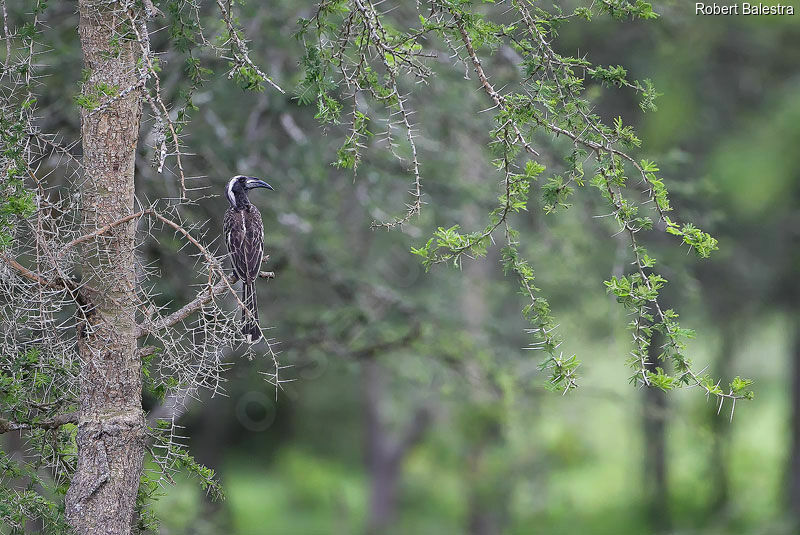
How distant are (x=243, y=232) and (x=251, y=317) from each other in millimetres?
1896

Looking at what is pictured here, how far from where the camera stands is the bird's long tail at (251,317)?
3.31m

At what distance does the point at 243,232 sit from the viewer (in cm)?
499

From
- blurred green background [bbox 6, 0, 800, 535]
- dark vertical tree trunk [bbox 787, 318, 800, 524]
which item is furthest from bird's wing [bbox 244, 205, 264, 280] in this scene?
dark vertical tree trunk [bbox 787, 318, 800, 524]

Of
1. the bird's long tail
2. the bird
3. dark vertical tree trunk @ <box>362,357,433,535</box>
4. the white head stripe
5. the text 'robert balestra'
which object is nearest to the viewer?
the bird's long tail

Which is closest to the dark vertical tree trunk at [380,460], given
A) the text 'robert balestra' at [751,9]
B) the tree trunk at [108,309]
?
the text 'robert balestra' at [751,9]

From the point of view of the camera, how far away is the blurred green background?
725 centimetres

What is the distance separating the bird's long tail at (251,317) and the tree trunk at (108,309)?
1.42 feet

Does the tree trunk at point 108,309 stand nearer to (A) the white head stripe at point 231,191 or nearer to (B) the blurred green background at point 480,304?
(B) the blurred green background at point 480,304

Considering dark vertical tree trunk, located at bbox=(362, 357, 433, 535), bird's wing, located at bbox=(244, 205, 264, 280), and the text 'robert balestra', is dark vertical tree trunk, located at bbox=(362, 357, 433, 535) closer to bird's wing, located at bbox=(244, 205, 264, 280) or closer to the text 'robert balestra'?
the text 'robert balestra'

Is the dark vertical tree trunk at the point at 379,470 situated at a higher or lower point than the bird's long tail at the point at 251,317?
lower

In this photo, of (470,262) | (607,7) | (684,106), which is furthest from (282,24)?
(470,262)

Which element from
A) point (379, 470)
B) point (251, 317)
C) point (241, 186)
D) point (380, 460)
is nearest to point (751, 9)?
point (241, 186)

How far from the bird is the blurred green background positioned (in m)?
0.87

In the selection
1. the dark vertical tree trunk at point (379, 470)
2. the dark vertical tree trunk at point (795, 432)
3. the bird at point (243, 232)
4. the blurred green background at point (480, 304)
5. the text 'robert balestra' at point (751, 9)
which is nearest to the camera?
Result: the bird at point (243, 232)
